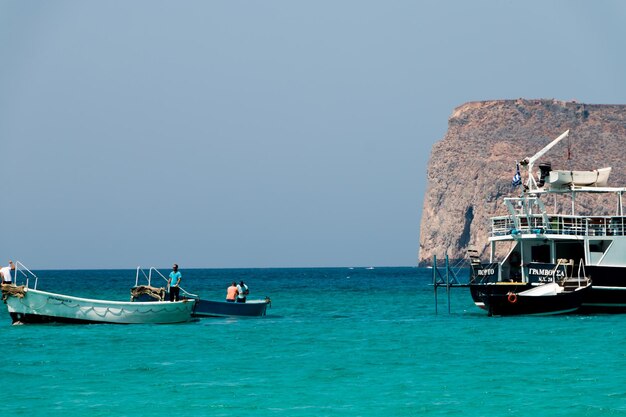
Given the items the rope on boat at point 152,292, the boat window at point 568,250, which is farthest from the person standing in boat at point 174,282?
the boat window at point 568,250

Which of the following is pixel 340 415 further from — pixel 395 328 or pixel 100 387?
pixel 395 328

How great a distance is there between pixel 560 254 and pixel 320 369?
82.7 ft

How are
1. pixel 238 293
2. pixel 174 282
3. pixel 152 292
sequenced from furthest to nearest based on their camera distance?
pixel 238 293 < pixel 152 292 < pixel 174 282

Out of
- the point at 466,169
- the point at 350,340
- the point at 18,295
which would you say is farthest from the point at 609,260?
the point at 466,169

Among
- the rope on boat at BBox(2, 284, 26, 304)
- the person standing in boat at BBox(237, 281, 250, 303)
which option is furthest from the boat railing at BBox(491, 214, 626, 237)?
the rope on boat at BBox(2, 284, 26, 304)

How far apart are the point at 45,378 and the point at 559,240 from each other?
2868cm

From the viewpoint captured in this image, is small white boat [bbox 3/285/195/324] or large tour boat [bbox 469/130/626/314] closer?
small white boat [bbox 3/285/195/324]

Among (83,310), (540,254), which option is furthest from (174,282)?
(540,254)

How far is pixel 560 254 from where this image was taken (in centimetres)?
5047

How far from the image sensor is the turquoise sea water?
73.0ft

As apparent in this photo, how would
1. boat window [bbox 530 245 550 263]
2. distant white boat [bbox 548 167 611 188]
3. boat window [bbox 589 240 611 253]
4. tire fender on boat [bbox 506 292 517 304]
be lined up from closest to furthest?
tire fender on boat [bbox 506 292 517 304] < boat window [bbox 589 240 611 253] < distant white boat [bbox 548 167 611 188] < boat window [bbox 530 245 550 263]

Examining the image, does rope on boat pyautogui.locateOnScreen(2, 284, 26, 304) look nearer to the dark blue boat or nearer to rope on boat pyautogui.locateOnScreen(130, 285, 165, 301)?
rope on boat pyautogui.locateOnScreen(130, 285, 165, 301)

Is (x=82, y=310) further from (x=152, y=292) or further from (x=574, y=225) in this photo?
(x=574, y=225)

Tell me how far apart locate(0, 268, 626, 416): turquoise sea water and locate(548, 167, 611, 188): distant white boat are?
7.90 meters
